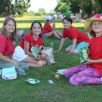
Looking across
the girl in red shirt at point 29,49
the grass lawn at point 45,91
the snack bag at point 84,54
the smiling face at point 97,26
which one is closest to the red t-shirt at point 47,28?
Answer: the girl in red shirt at point 29,49

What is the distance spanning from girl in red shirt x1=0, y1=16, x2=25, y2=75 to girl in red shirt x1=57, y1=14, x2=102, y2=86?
0.91m

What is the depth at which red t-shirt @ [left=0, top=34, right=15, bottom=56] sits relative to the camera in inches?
249

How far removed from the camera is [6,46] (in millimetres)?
6492

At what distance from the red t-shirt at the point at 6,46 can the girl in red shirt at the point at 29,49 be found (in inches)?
12.3

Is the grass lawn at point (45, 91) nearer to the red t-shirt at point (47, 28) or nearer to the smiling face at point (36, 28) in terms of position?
the smiling face at point (36, 28)

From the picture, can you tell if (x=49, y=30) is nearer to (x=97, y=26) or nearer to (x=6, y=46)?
(x=6, y=46)

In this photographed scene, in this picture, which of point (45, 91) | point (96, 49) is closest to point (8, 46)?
point (45, 91)

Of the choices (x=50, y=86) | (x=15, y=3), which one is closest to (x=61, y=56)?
(x=50, y=86)

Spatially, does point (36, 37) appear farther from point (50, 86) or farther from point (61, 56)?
point (50, 86)

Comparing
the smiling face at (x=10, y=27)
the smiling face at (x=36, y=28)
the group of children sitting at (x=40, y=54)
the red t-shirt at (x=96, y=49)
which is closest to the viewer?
the group of children sitting at (x=40, y=54)

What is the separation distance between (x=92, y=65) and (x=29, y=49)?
214cm

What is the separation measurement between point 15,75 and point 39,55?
5.13 ft

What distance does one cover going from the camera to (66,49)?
9289 mm

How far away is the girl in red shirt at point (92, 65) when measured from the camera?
5.70 meters
